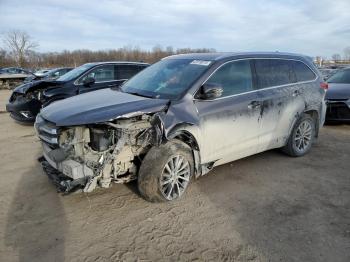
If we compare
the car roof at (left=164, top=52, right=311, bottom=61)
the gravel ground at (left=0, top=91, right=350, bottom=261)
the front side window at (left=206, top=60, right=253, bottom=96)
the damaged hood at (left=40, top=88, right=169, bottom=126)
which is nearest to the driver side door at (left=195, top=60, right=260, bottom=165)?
the front side window at (left=206, top=60, right=253, bottom=96)

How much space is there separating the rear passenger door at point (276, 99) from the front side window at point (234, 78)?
0.21m

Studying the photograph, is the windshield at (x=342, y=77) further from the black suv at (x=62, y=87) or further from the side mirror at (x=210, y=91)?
the side mirror at (x=210, y=91)

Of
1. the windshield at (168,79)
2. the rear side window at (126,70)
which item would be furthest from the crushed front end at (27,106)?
the windshield at (168,79)

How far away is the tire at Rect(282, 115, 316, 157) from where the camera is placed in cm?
550

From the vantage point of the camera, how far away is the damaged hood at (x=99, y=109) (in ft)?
11.6

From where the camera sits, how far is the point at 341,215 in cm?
366

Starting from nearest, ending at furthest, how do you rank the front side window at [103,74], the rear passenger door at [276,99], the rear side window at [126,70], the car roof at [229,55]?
the car roof at [229,55]
the rear passenger door at [276,99]
the front side window at [103,74]
the rear side window at [126,70]

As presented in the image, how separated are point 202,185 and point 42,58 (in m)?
77.4

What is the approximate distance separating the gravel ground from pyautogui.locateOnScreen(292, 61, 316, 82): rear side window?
5.22ft

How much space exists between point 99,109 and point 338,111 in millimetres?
7032

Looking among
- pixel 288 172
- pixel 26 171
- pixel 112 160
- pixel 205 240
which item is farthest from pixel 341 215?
pixel 26 171

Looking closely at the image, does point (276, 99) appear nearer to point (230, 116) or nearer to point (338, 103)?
point (230, 116)

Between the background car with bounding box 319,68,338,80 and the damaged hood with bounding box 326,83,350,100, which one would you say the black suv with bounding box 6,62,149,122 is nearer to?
the damaged hood with bounding box 326,83,350,100

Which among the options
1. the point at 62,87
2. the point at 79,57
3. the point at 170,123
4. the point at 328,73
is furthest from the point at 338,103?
the point at 79,57
